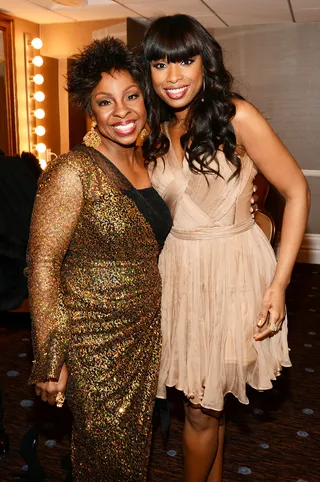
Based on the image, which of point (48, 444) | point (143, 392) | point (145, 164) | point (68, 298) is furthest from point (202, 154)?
point (48, 444)

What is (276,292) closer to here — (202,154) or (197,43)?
(202,154)

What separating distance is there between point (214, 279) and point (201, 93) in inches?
23.2

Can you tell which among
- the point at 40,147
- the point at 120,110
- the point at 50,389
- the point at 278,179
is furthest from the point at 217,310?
the point at 40,147

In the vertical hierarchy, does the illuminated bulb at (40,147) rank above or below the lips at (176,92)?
below

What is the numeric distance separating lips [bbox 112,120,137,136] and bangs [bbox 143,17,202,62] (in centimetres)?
22

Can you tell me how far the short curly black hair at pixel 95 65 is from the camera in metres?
1.57

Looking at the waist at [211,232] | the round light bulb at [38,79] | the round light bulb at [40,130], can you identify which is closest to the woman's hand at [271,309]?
the waist at [211,232]

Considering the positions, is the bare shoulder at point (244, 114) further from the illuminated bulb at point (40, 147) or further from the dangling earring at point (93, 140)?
the illuminated bulb at point (40, 147)

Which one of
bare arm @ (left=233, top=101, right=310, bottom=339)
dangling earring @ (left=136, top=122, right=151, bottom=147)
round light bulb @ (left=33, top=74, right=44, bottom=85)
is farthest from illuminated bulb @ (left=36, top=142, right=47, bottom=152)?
bare arm @ (left=233, top=101, right=310, bottom=339)

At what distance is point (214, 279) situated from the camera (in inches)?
68.3

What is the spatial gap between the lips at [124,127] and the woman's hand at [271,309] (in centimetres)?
65

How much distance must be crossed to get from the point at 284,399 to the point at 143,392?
4.80ft

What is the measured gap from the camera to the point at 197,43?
162 centimetres

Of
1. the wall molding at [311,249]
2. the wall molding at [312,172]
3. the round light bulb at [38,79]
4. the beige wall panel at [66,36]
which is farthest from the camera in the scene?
the wall molding at [311,249]
